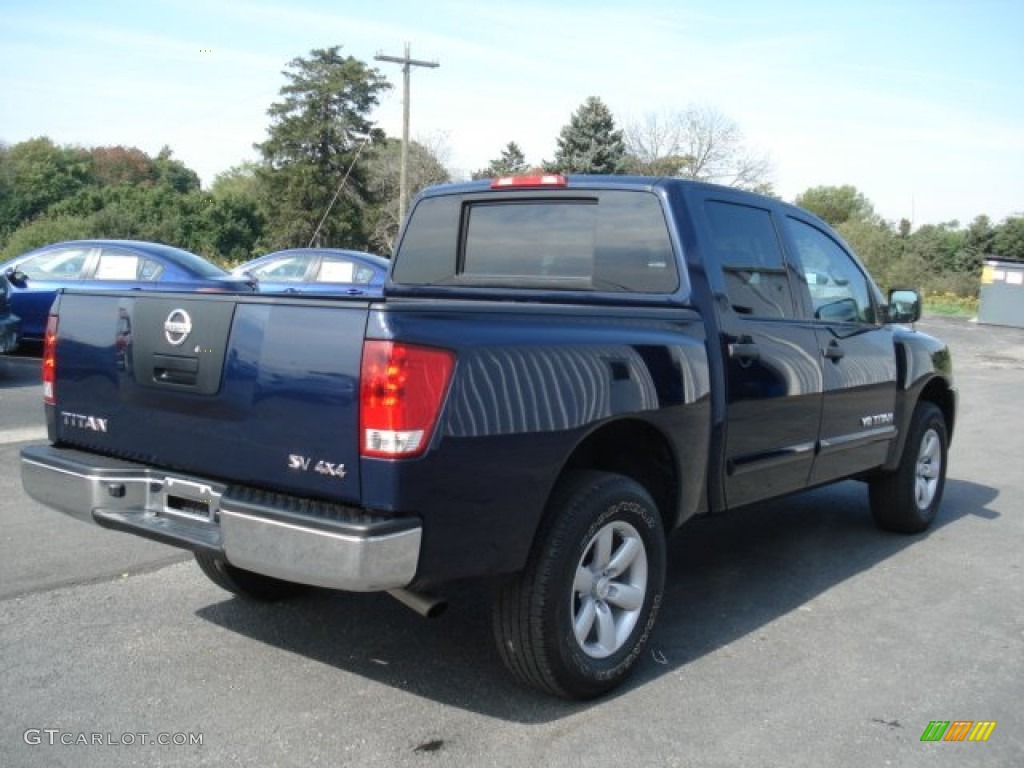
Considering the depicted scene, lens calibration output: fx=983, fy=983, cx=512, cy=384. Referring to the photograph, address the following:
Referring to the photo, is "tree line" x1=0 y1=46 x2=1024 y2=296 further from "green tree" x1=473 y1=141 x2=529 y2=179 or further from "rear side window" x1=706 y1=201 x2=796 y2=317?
"rear side window" x1=706 y1=201 x2=796 y2=317

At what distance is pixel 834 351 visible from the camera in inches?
202

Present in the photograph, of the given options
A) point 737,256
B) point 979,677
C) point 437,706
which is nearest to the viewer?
point 437,706

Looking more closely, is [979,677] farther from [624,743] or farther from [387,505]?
[387,505]

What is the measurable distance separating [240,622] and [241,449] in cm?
133

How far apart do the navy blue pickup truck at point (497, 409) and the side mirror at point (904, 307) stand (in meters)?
0.85

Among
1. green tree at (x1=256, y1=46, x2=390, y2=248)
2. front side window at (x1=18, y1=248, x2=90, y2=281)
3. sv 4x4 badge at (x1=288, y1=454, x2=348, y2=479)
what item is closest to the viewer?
sv 4x4 badge at (x1=288, y1=454, x2=348, y2=479)

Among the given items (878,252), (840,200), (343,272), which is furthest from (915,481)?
(840,200)

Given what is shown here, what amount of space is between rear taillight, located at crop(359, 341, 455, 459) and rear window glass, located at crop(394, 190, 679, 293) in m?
1.70

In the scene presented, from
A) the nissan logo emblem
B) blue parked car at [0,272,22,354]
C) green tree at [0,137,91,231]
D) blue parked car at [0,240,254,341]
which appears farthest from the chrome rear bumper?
green tree at [0,137,91,231]

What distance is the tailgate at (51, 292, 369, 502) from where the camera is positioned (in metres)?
3.02

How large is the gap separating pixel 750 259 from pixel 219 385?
2.64 m

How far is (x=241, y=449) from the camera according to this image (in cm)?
326

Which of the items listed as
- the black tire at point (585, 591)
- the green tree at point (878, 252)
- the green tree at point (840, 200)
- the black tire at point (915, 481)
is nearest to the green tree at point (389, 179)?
the green tree at point (878, 252)

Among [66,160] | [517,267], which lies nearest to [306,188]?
[66,160]
